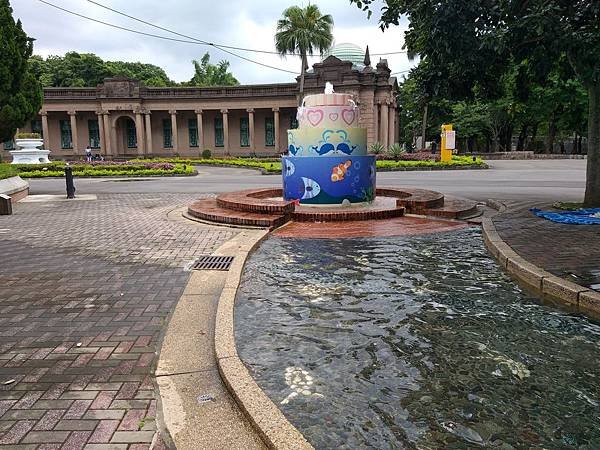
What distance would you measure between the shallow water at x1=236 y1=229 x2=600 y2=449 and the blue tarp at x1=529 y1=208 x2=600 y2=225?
12.7 ft

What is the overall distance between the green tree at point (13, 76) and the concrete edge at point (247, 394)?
48.6 ft

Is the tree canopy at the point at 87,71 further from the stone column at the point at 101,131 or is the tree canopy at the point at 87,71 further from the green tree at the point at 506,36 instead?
the green tree at the point at 506,36

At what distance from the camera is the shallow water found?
9.82 feet

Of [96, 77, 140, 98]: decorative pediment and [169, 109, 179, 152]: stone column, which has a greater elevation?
[96, 77, 140, 98]: decorative pediment

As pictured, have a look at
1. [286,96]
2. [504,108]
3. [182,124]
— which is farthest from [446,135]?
[182,124]

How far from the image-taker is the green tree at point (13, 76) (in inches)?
632

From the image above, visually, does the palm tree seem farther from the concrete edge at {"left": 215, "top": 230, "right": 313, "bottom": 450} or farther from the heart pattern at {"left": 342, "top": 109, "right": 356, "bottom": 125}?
the concrete edge at {"left": 215, "top": 230, "right": 313, "bottom": 450}

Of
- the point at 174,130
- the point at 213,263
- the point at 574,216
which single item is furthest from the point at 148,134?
the point at 213,263

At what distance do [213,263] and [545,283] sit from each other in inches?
165

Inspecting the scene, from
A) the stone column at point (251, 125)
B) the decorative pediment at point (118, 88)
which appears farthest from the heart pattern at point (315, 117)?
the decorative pediment at point (118, 88)

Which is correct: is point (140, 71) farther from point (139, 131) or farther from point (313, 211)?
point (313, 211)

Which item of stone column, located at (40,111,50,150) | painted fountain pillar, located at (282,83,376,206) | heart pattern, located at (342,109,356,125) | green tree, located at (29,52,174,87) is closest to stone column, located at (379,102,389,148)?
green tree, located at (29,52,174,87)

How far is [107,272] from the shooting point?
656 centimetres

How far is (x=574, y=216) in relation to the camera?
10023 millimetres
